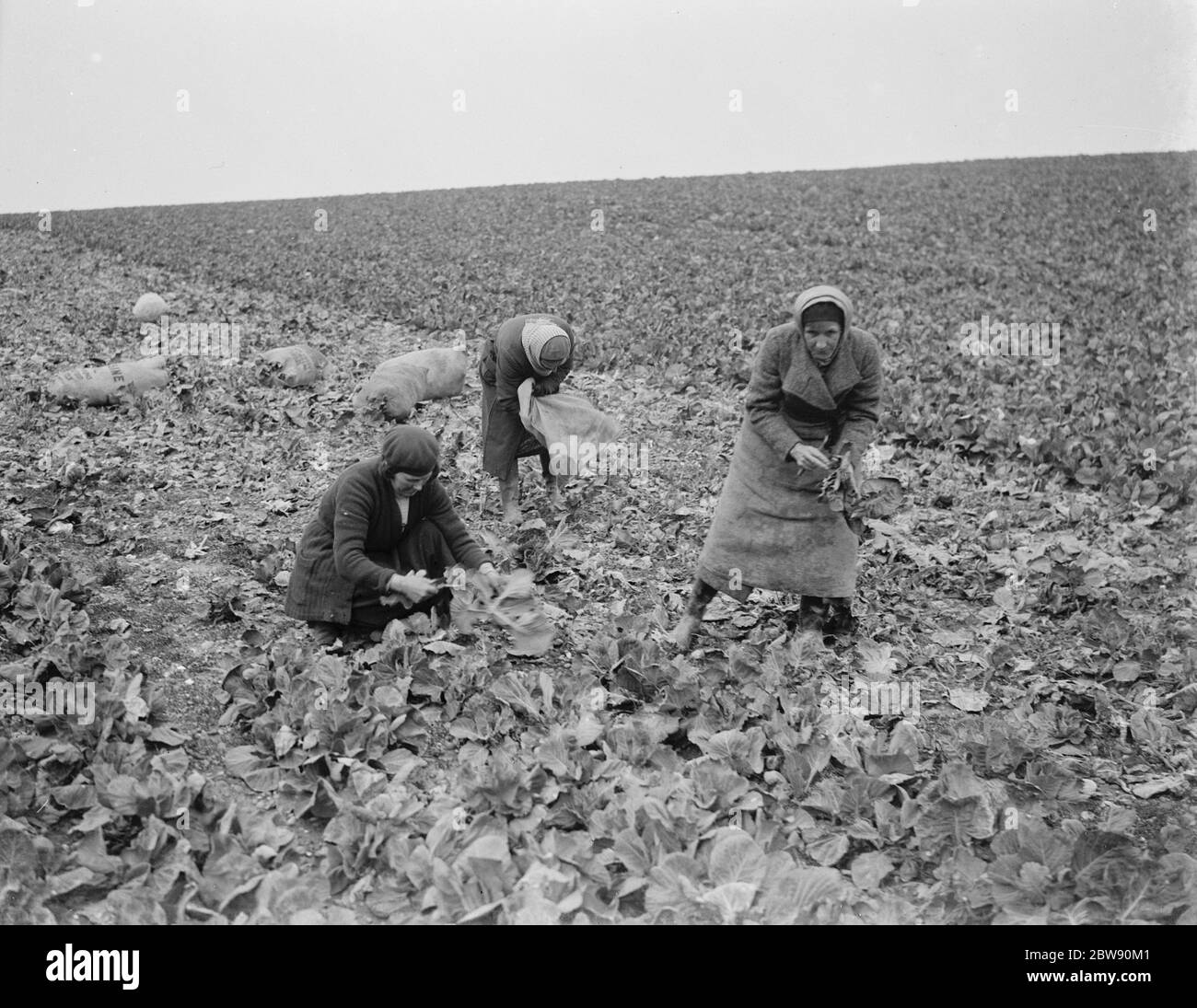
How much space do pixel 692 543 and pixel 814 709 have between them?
2.33 metres

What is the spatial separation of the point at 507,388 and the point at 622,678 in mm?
2243

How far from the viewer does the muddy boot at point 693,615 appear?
455 centimetres

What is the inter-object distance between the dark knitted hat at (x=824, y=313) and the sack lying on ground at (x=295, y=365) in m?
6.69

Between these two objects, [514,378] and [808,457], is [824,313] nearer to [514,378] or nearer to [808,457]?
[808,457]

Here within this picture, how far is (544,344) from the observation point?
18.0 ft

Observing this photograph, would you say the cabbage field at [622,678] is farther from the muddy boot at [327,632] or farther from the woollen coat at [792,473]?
the woollen coat at [792,473]

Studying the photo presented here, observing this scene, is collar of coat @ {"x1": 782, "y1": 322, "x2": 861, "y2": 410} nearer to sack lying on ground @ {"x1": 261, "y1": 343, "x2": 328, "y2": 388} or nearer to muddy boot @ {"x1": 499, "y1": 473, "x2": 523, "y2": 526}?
muddy boot @ {"x1": 499, "y1": 473, "x2": 523, "y2": 526}

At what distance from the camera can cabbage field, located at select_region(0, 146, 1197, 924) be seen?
2924mm
